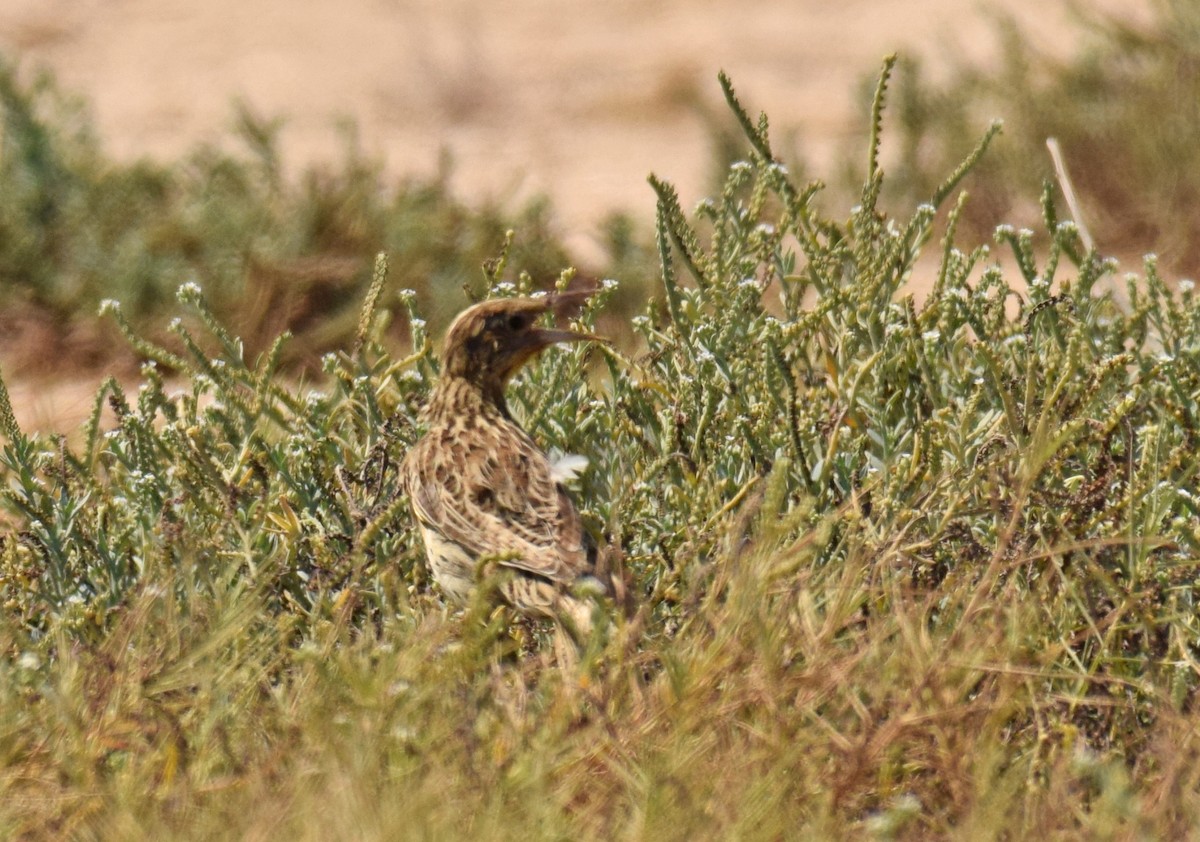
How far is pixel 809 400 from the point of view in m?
4.77

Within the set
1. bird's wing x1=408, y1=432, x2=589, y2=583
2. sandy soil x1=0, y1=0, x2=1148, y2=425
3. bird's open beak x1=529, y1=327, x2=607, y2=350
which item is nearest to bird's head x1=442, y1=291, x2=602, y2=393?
bird's open beak x1=529, y1=327, x2=607, y2=350

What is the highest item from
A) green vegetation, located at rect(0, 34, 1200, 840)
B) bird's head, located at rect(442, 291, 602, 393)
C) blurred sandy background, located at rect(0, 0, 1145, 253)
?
bird's head, located at rect(442, 291, 602, 393)

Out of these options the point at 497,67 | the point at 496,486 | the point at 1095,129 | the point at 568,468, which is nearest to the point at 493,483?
the point at 496,486

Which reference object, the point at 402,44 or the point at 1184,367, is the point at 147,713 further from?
the point at 402,44

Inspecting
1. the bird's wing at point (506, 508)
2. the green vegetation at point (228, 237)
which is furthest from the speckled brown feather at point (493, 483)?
the green vegetation at point (228, 237)

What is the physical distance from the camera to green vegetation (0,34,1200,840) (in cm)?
313

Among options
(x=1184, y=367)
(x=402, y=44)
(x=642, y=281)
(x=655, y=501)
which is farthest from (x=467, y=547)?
(x=402, y=44)

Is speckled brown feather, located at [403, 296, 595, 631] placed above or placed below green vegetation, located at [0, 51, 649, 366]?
above

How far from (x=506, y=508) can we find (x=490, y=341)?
473 millimetres

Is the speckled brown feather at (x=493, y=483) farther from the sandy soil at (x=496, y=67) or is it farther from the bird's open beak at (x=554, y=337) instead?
the sandy soil at (x=496, y=67)

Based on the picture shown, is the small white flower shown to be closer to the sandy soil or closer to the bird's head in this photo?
the bird's head

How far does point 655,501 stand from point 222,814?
1.62 metres

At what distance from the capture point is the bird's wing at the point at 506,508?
3957 mm

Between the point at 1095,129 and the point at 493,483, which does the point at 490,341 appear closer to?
the point at 493,483
